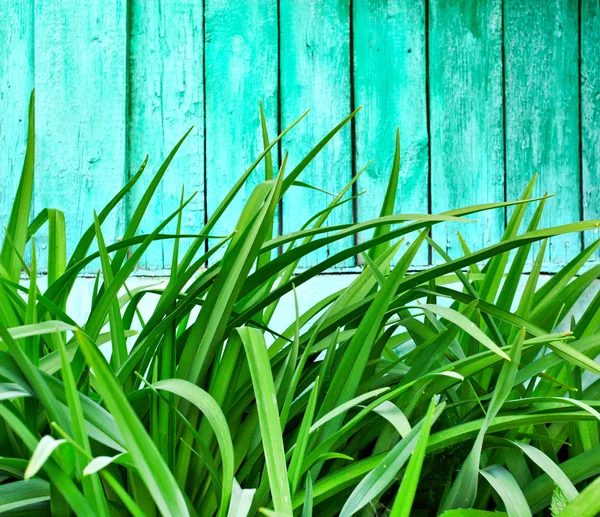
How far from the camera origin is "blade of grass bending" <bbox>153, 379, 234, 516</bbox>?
1.69 feet

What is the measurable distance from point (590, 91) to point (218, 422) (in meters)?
1.24

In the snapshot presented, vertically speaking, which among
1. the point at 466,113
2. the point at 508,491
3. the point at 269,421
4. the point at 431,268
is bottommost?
the point at 508,491

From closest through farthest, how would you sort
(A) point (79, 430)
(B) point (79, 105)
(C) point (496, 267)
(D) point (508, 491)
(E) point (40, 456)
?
(E) point (40, 456), (A) point (79, 430), (D) point (508, 491), (C) point (496, 267), (B) point (79, 105)

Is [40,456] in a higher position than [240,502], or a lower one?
higher

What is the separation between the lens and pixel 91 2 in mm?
1304

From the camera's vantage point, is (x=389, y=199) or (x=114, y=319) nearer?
(x=114, y=319)

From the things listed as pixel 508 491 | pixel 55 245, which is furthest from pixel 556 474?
pixel 55 245

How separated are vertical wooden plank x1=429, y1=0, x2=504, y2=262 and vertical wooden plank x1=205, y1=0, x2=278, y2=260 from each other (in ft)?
1.22

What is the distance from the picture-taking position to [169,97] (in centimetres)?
132

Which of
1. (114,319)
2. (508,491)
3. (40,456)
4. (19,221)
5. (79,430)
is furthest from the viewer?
(19,221)

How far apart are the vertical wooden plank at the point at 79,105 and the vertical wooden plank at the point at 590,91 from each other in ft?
3.39

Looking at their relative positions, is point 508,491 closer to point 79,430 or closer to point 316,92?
point 79,430

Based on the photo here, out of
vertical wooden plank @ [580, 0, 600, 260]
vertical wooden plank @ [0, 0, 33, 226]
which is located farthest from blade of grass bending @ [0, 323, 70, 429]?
vertical wooden plank @ [580, 0, 600, 260]

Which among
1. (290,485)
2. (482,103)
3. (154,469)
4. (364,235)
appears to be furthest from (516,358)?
(482,103)
